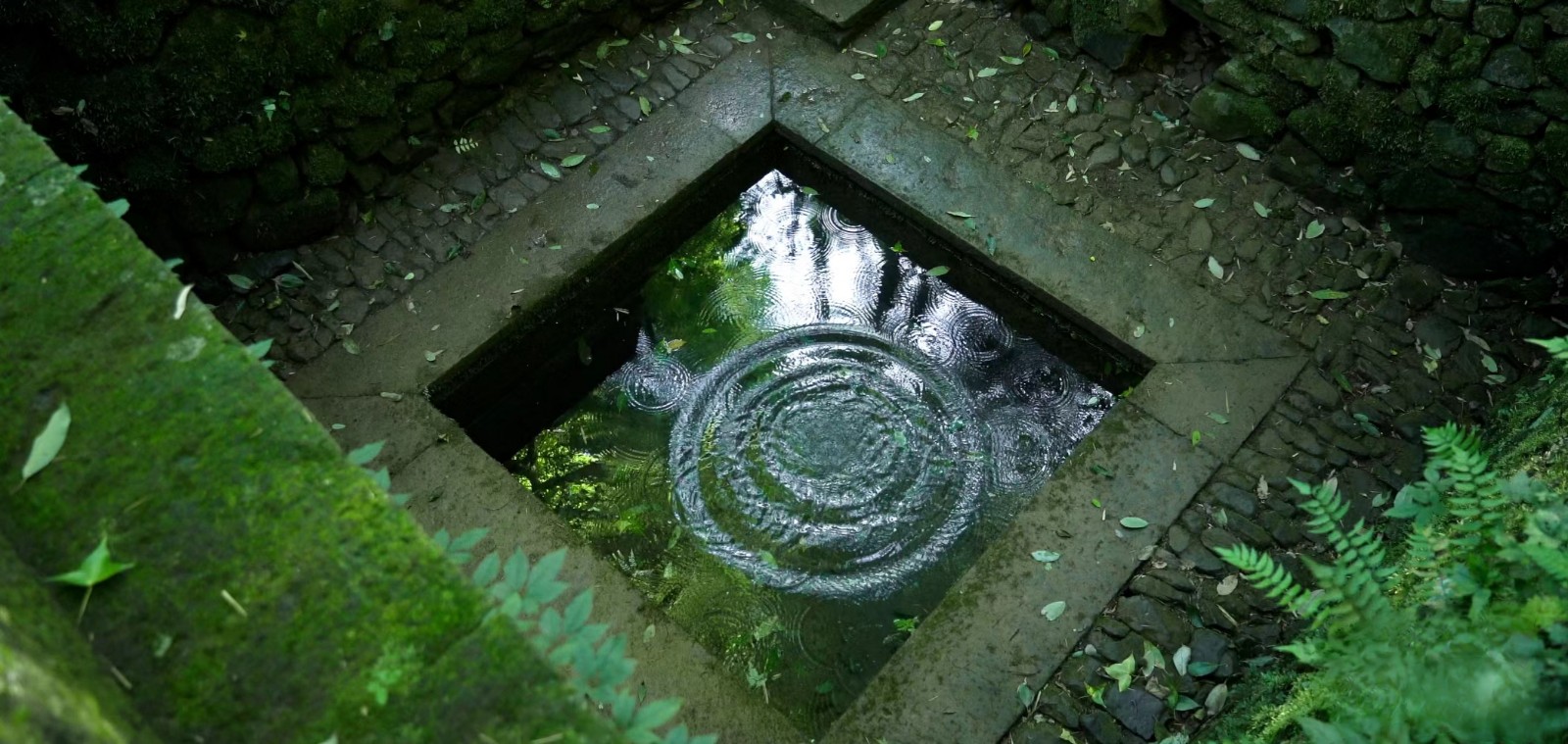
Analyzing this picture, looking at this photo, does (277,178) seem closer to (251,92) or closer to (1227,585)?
(251,92)

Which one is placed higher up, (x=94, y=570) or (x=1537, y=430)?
(x=94, y=570)

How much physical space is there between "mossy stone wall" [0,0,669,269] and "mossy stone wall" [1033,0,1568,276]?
8.87 feet

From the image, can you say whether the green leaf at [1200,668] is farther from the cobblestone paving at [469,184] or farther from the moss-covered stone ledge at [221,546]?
the cobblestone paving at [469,184]

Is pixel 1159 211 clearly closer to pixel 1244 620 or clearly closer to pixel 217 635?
pixel 1244 620

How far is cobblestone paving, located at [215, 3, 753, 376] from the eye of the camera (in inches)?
154

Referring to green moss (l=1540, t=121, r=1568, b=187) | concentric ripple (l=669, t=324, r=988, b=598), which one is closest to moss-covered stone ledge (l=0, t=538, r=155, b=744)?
concentric ripple (l=669, t=324, r=988, b=598)

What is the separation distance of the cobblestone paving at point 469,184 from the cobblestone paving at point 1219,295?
88 cm

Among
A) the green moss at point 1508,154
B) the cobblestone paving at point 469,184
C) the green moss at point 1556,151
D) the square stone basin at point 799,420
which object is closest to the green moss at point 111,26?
the cobblestone paving at point 469,184

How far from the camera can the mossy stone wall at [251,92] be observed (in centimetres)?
352

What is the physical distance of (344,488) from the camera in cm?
170

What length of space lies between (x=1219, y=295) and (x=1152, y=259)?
0.89 ft

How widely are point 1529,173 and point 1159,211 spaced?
47.4 inches

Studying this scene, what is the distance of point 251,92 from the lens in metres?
3.82

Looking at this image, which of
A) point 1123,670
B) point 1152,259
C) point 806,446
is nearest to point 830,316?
point 806,446
